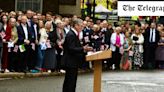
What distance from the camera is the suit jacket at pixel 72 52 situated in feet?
43.0

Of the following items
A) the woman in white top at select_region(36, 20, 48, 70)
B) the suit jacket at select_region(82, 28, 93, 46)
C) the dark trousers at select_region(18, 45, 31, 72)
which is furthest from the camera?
the suit jacket at select_region(82, 28, 93, 46)

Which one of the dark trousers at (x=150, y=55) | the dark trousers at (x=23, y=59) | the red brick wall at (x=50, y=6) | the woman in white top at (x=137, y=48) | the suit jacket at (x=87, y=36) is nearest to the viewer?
the dark trousers at (x=23, y=59)

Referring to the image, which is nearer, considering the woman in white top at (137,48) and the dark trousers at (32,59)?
the dark trousers at (32,59)

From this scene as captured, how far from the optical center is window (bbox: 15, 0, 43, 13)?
30891 mm

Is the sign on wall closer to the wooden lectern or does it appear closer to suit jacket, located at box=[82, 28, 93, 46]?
the wooden lectern

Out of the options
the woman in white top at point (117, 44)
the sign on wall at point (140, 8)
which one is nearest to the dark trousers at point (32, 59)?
the sign on wall at point (140, 8)

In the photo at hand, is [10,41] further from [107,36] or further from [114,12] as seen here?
[114,12]

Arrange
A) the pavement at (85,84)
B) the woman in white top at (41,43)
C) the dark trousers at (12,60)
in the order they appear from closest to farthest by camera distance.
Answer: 1. the pavement at (85,84)
2. the dark trousers at (12,60)
3. the woman in white top at (41,43)

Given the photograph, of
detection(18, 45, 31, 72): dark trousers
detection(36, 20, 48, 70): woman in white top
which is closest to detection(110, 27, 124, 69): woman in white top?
detection(36, 20, 48, 70): woman in white top

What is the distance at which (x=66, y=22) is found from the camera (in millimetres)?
21078

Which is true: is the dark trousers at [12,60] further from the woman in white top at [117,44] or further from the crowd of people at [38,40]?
the woman in white top at [117,44]

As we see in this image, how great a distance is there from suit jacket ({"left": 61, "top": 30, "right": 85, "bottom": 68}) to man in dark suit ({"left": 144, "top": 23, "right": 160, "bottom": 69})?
43.0 ft

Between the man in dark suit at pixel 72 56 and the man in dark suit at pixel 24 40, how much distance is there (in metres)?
7.20

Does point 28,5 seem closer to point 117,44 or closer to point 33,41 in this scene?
point 117,44
